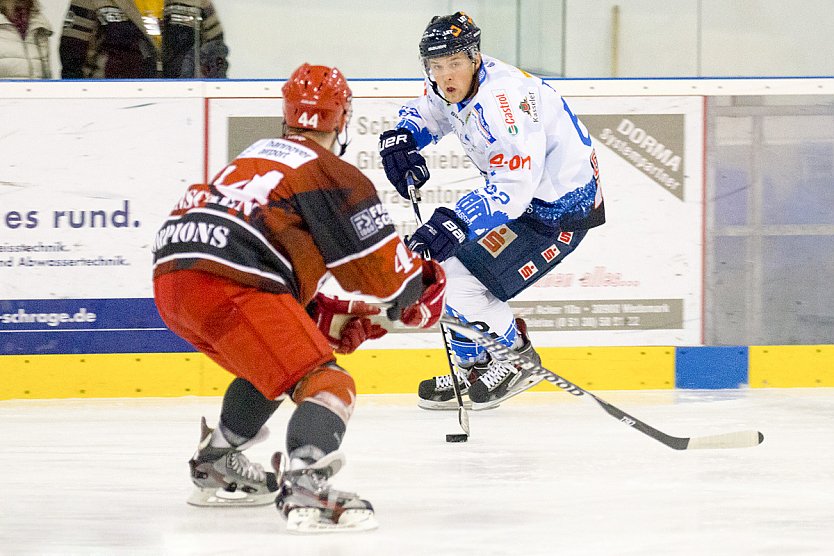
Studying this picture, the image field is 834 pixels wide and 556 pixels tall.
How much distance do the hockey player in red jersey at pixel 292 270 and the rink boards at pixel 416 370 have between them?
192cm

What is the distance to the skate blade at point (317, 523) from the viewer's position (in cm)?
230

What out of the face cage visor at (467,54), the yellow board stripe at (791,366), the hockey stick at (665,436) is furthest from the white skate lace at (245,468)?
the yellow board stripe at (791,366)

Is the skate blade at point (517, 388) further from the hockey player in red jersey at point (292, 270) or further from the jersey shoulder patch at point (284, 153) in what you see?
the jersey shoulder patch at point (284, 153)

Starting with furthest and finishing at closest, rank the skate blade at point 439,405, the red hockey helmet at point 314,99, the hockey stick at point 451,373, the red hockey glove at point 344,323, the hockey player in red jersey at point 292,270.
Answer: the skate blade at point 439,405 → the hockey stick at point 451,373 → the red hockey glove at point 344,323 → the red hockey helmet at point 314,99 → the hockey player in red jersey at point 292,270

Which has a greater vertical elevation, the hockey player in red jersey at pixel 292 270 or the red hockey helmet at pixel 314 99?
the red hockey helmet at pixel 314 99

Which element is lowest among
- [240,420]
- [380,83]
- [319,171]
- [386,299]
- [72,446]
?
[72,446]

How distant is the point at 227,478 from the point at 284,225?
0.65 meters

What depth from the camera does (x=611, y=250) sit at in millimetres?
4445

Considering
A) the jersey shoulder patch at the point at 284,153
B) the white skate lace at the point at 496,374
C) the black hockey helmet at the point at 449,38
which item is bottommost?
the white skate lace at the point at 496,374

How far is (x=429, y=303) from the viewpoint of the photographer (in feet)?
8.30

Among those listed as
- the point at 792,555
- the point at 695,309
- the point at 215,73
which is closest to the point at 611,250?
the point at 695,309

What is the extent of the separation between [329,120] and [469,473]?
1.04 meters

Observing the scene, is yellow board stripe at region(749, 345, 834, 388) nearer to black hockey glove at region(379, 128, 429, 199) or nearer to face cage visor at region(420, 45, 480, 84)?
black hockey glove at region(379, 128, 429, 199)

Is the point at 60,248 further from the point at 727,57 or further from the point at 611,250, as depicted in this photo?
the point at 727,57
